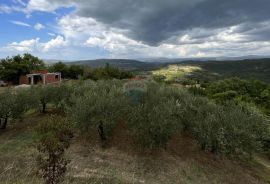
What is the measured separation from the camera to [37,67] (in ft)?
307

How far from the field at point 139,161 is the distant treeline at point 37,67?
50.7 m

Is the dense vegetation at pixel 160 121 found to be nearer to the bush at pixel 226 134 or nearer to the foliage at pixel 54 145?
the bush at pixel 226 134

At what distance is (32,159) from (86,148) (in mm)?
5998

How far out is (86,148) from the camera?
28.1 m

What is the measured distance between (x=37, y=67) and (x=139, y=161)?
251ft

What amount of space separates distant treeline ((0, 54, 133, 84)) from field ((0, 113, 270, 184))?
1995 inches

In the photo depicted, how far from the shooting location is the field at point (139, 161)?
2376 centimetres

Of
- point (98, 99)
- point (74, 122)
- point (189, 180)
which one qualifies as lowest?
point (189, 180)

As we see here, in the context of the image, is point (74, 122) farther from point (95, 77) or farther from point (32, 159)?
point (95, 77)

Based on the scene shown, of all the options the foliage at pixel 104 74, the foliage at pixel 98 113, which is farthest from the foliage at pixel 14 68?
the foliage at pixel 98 113

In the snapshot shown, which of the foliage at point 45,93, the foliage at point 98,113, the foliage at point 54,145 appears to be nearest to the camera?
the foliage at point 54,145

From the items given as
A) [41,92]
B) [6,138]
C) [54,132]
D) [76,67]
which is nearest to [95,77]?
[76,67]

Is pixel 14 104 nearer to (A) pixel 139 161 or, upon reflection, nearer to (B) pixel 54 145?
(A) pixel 139 161

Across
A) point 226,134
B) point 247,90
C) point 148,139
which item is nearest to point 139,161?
point 148,139
